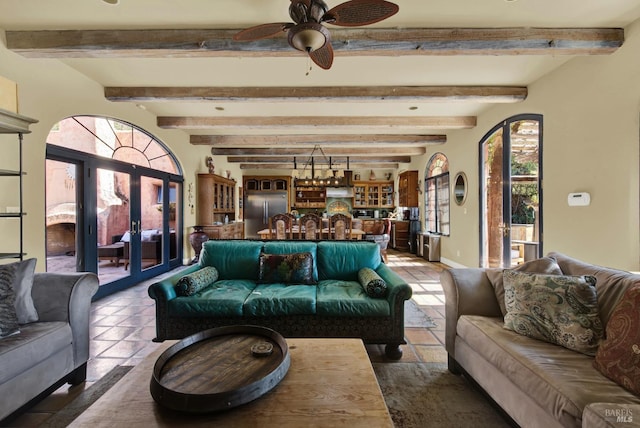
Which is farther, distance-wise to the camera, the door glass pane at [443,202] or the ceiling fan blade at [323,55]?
the door glass pane at [443,202]

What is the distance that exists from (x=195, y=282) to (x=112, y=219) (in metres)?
2.75

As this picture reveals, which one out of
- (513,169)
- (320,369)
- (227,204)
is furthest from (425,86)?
(227,204)

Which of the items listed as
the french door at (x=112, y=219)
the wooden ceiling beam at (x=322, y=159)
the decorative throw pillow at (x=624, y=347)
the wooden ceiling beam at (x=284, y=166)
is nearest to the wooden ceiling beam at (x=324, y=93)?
the french door at (x=112, y=219)

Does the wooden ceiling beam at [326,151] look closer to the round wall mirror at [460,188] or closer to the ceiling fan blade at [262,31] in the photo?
the round wall mirror at [460,188]

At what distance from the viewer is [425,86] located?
12.0 feet

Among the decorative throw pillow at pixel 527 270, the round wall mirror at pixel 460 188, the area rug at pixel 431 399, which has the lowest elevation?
the area rug at pixel 431 399

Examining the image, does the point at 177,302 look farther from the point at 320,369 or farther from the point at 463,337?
the point at 463,337

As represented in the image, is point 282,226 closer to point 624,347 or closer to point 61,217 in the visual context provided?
point 61,217

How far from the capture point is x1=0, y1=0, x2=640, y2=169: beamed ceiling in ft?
7.55

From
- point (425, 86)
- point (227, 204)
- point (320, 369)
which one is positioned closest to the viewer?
point (320, 369)

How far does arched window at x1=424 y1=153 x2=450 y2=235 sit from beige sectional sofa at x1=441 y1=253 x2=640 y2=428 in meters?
4.36

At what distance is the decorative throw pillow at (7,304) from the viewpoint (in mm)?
1581

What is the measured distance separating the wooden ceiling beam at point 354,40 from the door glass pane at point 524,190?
1.32 metres

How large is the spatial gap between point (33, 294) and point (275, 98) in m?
3.08
